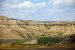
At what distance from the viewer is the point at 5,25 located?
272cm

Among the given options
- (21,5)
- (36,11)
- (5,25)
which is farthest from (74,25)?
(5,25)

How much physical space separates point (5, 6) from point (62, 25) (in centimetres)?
86

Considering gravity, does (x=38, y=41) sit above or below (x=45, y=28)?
below

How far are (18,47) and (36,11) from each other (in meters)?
0.58

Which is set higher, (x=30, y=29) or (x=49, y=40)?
(x=30, y=29)

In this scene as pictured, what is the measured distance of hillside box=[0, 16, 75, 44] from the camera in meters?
2.70

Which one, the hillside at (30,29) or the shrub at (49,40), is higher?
the hillside at (30,29)

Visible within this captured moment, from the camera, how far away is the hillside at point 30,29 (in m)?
2.70

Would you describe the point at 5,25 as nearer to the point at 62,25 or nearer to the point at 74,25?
the point at 62,25

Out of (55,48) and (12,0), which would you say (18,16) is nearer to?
(12,0)

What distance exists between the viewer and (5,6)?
8.86 ft

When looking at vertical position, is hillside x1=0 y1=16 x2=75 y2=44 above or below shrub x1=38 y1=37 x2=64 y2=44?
above

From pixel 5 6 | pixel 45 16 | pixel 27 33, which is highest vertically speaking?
pixel 5 6

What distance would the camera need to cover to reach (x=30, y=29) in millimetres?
2723
